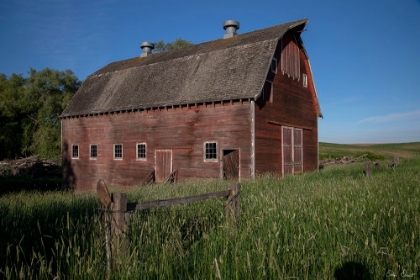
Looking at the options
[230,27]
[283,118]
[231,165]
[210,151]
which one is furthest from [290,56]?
[231,165]

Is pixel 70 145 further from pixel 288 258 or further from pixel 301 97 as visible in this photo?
pixel 288 258

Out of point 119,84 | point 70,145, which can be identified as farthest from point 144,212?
point 70,145

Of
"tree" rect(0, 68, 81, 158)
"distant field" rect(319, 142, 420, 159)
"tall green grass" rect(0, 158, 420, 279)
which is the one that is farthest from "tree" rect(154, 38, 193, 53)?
"tall green grass" rect(0, 158, 420, 279)

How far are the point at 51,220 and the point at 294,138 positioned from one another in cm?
1621

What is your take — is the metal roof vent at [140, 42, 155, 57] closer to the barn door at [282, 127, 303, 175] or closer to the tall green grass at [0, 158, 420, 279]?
the barn door at [282, 127, 303, 175]

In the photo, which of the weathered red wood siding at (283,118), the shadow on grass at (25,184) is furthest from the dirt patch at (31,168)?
the weathered red wood siding at (283,118)

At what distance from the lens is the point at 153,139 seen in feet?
65.3

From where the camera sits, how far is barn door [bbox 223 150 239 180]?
16.6 metres

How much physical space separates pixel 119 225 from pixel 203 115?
14.0 meters

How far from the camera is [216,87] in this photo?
695 inches

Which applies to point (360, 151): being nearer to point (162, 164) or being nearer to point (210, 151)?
point (210, 151)

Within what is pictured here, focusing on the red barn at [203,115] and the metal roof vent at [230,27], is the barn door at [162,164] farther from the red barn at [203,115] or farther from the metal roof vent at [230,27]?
the metal roof vent at [230,27]

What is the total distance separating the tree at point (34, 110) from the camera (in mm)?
38344

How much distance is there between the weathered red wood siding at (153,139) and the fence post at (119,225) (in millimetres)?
12551
